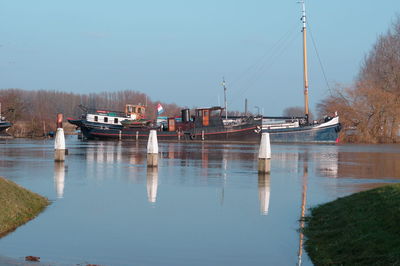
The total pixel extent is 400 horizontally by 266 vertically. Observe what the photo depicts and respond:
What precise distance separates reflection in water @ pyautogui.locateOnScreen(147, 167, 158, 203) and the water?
25mm

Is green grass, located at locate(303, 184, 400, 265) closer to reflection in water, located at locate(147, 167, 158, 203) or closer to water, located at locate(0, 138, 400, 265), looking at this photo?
water, located at locate(0, 138, 400, 265)

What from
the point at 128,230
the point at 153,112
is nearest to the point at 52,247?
the point at 128,230

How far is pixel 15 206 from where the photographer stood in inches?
404

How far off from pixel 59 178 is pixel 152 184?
2.95m

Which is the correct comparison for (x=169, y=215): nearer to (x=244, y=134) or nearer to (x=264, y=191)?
(x=264, y=191)

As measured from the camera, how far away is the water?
26.6 feet

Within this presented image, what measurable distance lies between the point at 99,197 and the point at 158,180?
376 cm

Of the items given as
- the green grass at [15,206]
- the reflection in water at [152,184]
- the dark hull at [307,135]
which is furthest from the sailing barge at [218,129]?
the green grass at [15,206]

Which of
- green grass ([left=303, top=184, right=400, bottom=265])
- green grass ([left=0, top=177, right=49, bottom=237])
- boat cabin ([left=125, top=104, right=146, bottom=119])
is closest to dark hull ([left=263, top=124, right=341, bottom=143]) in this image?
boat cabin ([left=125, top=104, right=146, bottom=119])

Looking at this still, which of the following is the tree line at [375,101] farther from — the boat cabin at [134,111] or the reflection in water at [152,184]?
the reflection in water at [152,184]

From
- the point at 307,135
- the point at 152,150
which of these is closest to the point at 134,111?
the point at 307,135

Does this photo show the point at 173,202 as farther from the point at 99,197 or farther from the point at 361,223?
the point at 361,223

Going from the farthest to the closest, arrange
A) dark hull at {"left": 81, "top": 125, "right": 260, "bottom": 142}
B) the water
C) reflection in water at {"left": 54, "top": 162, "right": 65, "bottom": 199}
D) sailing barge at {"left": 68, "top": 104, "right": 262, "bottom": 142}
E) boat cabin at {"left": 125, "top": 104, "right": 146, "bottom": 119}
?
boat cabin at {"left": 125, "top": 104, "right": 146, "bottom": 119} → sailing barge at {"left": 68, "top": 104, "right": 262, "bottom": 142} → dark hull at {"left": 81, "top": 125, "right": 260, "bottom": 142} → reflection in water at {"left": 54, "top": 162, "right": 65, "bottom": 199} → the water

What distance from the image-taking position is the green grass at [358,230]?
706 centimetres
